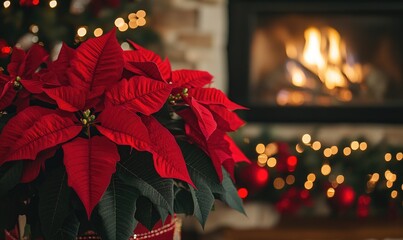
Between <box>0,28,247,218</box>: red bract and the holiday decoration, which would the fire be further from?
<box>0,28,247,218</box>: red bract

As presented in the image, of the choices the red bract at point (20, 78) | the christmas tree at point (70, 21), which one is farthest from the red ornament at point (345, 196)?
the red bract at point (20, 78)

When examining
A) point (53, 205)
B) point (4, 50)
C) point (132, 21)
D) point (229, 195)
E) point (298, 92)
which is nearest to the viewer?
point (53, 205)

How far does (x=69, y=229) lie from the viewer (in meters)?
0.57

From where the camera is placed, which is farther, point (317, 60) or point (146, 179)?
point (317, 60)

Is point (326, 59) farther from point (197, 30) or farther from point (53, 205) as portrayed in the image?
point (53, 205)

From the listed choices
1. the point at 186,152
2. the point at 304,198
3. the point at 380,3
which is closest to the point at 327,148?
the point at 304,198

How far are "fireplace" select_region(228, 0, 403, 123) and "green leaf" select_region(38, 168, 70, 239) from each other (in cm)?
176

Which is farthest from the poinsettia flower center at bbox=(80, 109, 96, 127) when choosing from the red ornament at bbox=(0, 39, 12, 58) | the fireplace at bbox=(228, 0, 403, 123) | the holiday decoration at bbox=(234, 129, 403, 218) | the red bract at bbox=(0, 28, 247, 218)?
the fireplace at bbox=(228, 0, 403, 123)

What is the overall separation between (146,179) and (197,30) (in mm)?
1725

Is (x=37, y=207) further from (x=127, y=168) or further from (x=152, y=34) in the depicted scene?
(x=152, y=34)

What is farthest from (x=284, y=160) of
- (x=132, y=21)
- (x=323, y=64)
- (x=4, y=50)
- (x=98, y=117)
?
(x=98, y=117)

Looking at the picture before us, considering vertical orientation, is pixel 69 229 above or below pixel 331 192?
above

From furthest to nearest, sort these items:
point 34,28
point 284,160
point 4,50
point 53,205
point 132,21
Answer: point 284,160 < point 132,21 < point 34,28 < point 4,50 < point 53,205

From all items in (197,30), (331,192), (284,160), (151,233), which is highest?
(197,30)
